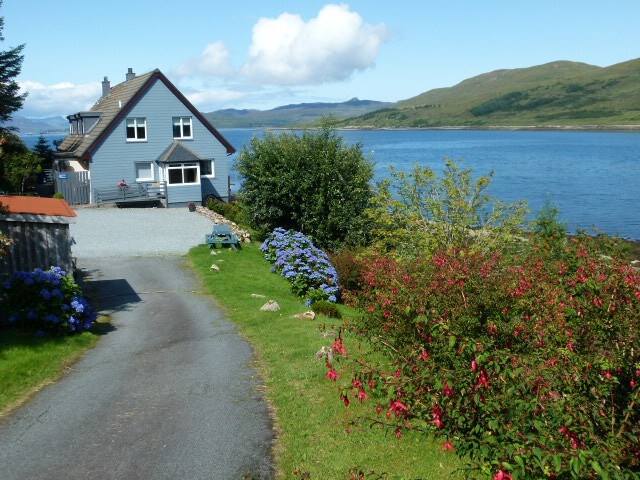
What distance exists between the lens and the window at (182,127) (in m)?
49.4

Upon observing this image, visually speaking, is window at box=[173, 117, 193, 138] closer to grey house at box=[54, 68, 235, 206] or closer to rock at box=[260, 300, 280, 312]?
grey house at box=[54, 68, 235, 206]

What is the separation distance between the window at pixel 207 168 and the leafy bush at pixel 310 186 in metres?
16.1

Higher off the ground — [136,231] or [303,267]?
[136,231]

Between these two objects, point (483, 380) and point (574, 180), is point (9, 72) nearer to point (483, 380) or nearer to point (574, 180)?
point (483, 380)

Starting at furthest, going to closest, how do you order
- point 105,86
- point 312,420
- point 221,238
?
1. point 105,86
2. point 221,238
3. point 312,420

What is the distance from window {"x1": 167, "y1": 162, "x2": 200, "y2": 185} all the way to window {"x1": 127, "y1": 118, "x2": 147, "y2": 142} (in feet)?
11.3

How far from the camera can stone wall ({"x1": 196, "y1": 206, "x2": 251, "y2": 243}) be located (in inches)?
1339

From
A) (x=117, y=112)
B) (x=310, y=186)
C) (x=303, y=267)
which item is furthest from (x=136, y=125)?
(x=303, y=267)

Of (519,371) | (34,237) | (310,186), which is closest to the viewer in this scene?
(519,371)

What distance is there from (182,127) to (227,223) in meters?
15.5

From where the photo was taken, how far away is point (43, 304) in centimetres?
1591

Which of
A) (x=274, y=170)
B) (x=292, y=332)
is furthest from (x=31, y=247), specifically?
(x=274, y=170)

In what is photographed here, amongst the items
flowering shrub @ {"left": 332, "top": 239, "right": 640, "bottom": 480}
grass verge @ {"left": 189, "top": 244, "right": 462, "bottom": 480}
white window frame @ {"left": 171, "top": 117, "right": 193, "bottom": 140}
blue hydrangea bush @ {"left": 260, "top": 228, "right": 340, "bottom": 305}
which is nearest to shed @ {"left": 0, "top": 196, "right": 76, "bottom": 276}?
grass verge @ {"left": 189, "top": 244, "right": 462, "bottom": 480}

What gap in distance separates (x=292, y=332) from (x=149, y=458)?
759 centimetres
